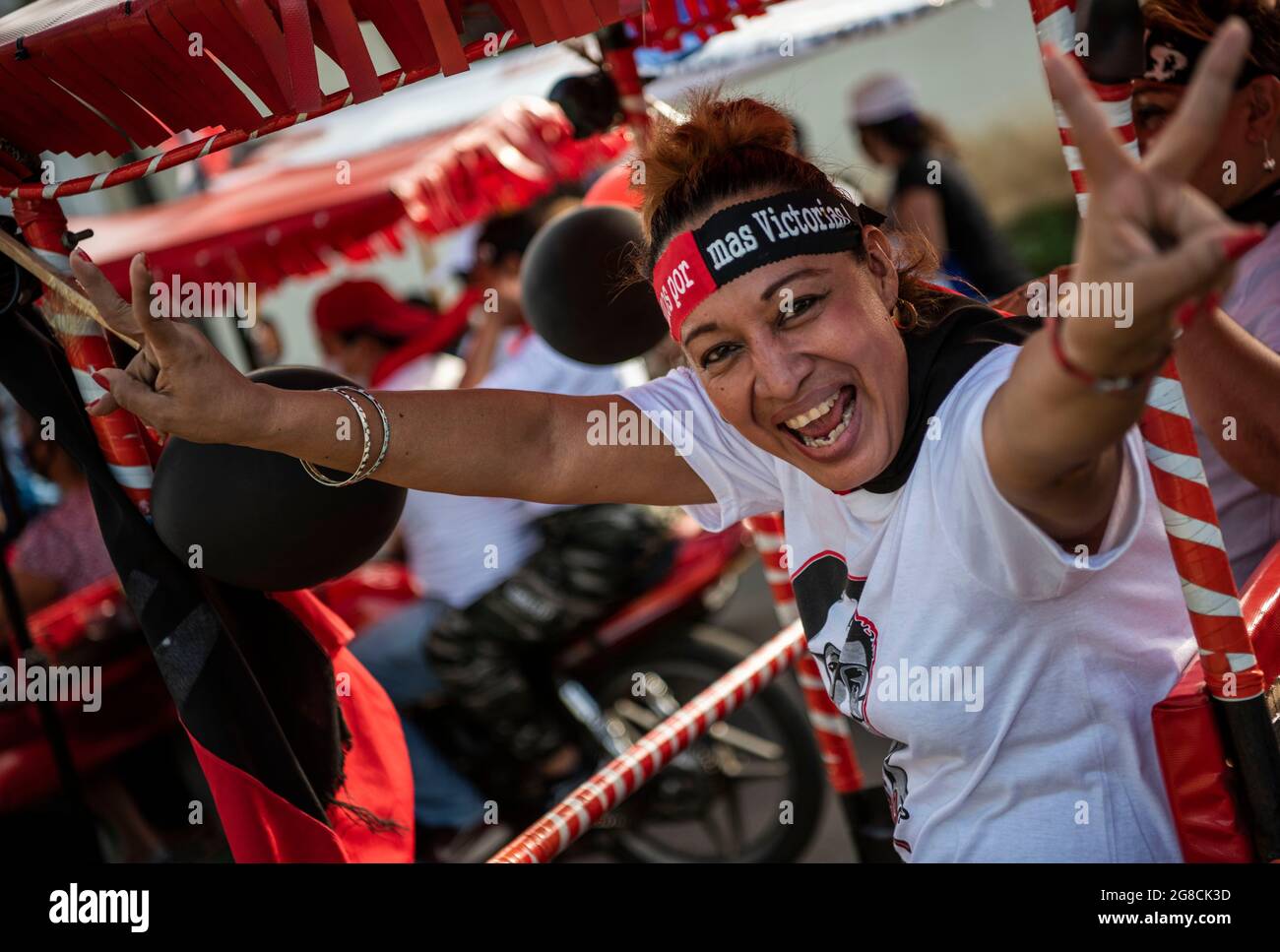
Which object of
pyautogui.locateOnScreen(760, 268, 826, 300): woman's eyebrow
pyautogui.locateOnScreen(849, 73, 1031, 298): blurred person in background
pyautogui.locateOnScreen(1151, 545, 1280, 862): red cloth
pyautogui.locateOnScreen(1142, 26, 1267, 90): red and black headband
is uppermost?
pyautogui.locateOnScreen(849, 73, 1031, 298): blurred person in background

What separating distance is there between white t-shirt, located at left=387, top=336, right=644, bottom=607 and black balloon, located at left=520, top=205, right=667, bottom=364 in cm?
136

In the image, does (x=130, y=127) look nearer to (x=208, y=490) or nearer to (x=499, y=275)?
(x=208, y=490)

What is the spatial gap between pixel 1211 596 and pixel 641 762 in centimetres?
118

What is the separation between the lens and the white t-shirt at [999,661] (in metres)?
1.45

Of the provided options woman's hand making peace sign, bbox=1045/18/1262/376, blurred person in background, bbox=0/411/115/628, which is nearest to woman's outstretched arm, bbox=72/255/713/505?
woman's hand making peace sign, bbox=1045/18/1262/376

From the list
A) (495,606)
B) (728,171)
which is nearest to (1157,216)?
(728,171)

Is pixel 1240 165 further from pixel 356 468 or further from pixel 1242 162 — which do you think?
pixel 356 468

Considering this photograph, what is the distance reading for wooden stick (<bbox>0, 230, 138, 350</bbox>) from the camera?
163 centimetres

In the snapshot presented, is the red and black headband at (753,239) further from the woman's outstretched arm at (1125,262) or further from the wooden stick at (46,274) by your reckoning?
the wooden stick at (46,274)

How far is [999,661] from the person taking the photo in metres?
1.51

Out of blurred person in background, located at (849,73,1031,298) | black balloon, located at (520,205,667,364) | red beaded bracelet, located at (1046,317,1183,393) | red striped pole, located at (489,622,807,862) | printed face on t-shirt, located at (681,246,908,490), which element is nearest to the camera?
red beaded bracelet, located at (1046,317,1183,393)

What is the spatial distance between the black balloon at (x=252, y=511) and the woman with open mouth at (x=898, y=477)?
0.06 meters

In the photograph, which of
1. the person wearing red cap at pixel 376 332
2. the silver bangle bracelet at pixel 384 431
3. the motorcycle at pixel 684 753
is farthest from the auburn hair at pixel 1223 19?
the person wearing red cap at pixel 376 332

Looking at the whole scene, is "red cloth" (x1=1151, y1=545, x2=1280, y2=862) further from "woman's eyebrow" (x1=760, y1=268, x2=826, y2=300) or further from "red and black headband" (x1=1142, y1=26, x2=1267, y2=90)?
"red and black headband" (x1=1142, y1=26, x2=1267, y2=90)
